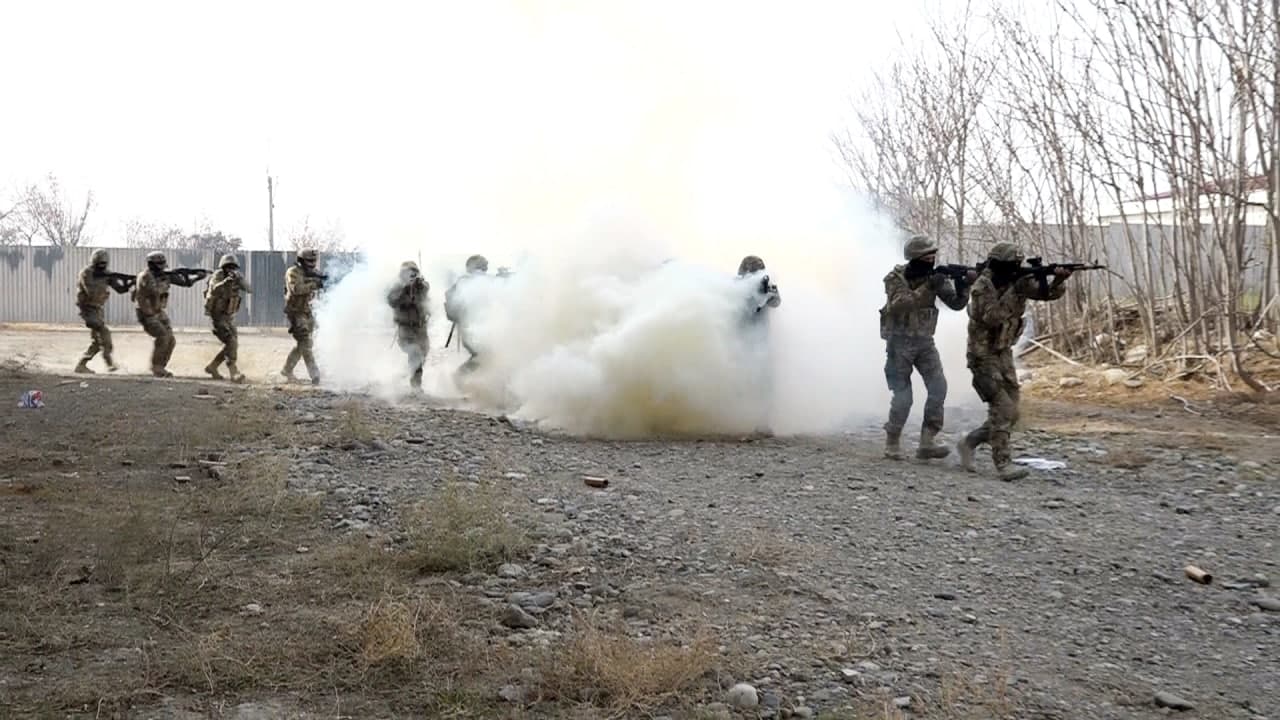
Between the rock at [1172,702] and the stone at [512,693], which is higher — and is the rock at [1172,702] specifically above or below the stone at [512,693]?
below

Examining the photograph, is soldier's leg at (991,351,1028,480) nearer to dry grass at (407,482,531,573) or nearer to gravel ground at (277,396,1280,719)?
gravel ground at (277,396,1280,719)

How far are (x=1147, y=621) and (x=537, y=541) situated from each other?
2892 millimetres

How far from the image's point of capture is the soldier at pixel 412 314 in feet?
40.2

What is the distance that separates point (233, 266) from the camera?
13820 mm

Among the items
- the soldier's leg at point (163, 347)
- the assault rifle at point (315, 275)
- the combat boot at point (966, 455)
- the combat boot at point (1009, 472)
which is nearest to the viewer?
the combat boot at point (1009, 472)

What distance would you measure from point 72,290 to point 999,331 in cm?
2558

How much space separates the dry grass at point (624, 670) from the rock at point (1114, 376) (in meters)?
10.4

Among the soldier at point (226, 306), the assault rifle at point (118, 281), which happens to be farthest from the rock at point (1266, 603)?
the assault rifle at point (118, 281)

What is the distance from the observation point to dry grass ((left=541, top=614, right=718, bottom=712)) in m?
3.56

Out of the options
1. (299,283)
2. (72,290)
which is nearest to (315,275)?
(299,283)

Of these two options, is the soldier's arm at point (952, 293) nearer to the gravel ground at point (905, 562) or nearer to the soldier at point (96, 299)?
the gravel ground at point (905, 562)

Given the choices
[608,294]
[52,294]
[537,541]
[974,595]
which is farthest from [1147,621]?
[52,294]

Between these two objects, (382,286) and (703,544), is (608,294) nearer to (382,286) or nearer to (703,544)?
(703,544)

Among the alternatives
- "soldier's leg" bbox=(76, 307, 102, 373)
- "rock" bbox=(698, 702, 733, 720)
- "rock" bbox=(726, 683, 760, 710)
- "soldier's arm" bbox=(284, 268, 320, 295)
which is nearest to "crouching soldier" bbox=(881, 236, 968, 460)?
"rock" bbox=(726, 683, 760, 710)
